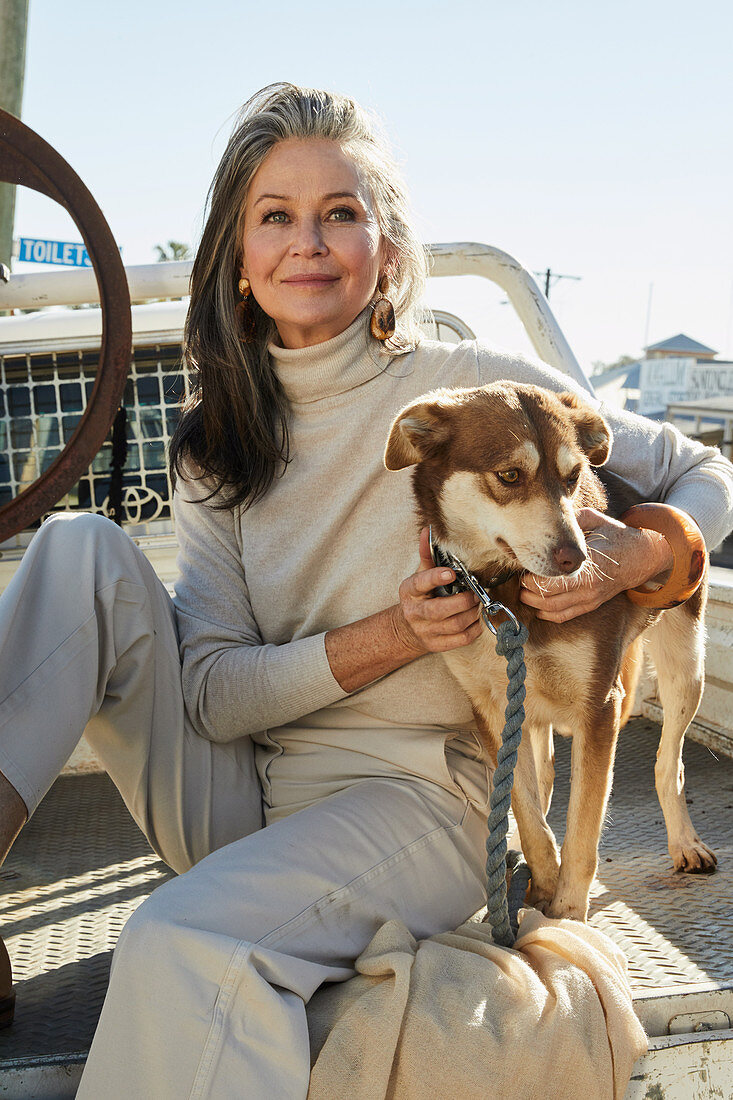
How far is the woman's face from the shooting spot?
6.66 ft

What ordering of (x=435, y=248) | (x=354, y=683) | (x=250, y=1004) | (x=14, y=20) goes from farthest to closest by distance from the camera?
(x=14, y=20) → (x=435, y=248) → (x=354, y=683) → (x=250, y=1004)

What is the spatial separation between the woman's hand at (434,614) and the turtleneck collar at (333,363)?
0.52 metres

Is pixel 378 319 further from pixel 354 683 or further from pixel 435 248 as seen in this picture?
pixel 435 248

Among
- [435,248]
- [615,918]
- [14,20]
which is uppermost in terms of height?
[14,20]

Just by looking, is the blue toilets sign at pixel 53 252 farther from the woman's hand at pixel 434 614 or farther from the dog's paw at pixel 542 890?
the dog's paw at pixel 542 890

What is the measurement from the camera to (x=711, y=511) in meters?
2.07

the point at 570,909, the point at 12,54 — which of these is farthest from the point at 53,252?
the point at 570,909

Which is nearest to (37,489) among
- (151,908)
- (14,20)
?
(151,908)

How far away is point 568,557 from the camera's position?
5.58ft

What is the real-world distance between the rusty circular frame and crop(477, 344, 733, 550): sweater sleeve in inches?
37.5

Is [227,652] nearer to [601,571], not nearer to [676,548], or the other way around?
[601,571]

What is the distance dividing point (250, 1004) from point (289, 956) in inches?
4.1

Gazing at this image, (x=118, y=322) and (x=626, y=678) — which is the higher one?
(x=118, y=322)

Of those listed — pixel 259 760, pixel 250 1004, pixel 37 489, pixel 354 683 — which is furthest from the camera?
pixel 37 489
